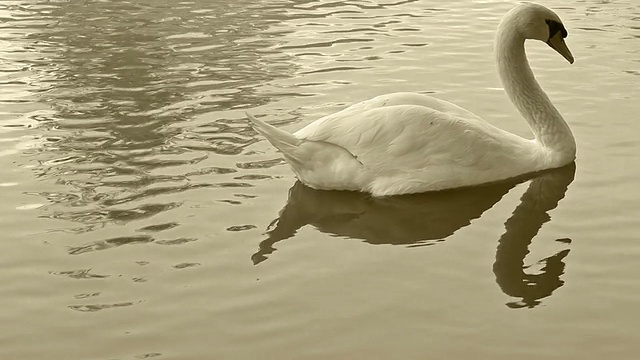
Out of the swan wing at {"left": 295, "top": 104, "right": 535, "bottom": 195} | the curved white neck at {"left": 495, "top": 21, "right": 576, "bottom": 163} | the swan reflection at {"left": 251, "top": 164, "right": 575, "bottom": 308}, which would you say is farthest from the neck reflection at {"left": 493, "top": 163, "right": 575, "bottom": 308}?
the swan wing at {"left": 295, "top": 104, "right": 535, "bottom": 195}

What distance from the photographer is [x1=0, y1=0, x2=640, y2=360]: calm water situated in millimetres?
5285

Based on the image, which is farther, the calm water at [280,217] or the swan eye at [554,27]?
the swan eye at [554,27]

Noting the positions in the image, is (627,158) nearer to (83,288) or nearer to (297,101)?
(297,101)

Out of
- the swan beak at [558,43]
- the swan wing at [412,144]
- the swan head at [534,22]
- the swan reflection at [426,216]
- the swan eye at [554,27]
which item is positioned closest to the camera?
the swan reflection at [426,216]

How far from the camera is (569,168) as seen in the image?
7730 mm

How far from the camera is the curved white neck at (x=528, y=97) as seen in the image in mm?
7625

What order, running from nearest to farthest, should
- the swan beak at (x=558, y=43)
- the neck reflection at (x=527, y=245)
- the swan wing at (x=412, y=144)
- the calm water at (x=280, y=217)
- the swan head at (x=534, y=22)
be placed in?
the calm water at (x=280, y=217), the neck reflection at (x=527, y=245), the swan wing at (x=412, y=144), the swan head at (x=534, y=22), the swan beak at (x=558, y=43)

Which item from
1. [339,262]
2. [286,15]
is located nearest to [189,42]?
[286,15]

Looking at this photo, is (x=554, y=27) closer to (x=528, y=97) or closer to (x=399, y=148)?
(x=528, y=97)

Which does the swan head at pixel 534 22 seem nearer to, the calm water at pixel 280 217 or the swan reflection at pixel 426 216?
the calm water at pixel 280 217

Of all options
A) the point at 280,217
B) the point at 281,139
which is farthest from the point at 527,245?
the point at 281,139

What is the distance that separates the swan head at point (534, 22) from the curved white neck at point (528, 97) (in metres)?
0.04

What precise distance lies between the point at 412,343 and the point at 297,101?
171 inches

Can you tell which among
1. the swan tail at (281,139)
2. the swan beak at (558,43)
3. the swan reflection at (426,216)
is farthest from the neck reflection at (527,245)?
the swan tail at (281,139)
